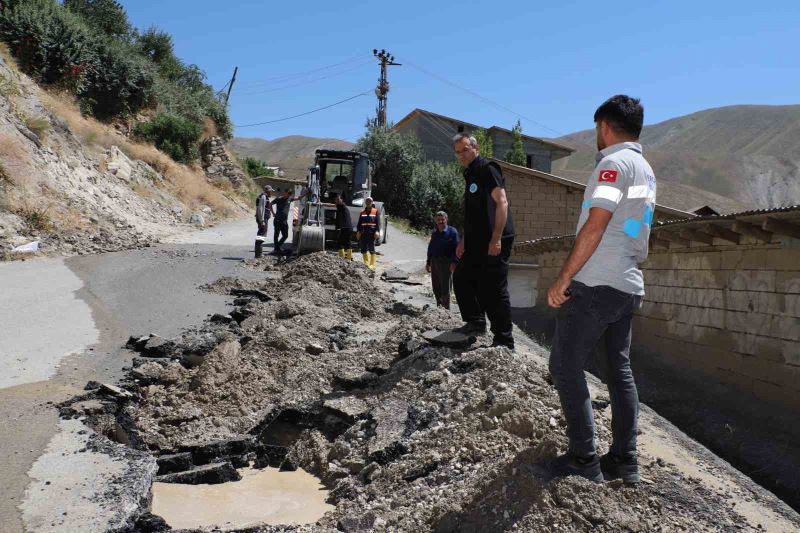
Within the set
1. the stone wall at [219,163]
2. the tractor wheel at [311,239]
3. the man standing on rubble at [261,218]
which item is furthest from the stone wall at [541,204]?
the stone wall at [219,163]

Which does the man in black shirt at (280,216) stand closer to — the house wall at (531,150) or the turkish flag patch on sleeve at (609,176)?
the turkish flag patch on sleeve at (609,176)

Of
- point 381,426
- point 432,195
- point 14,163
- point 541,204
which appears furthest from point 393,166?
point 381,426

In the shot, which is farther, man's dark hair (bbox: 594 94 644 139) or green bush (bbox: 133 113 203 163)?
green bush (bbox: 133 113 203 163)

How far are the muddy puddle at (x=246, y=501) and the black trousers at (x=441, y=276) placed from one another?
5.51 m

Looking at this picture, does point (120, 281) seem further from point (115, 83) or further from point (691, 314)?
point (115, 83)

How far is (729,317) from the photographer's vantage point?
1193cm

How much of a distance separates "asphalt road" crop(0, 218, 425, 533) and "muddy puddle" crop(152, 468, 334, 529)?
872 mm

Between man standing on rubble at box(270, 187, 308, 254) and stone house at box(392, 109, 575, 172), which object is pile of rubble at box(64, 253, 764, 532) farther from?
stone house at box(392, 109, 575, 172)

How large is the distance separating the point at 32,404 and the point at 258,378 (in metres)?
2.21

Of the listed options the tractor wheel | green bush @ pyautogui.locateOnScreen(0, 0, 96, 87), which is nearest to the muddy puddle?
the tractor wheel

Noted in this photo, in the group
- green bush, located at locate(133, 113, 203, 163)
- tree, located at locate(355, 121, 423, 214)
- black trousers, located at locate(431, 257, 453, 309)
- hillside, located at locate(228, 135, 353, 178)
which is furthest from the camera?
hillside, located at locate(228, 135, 353, 178)

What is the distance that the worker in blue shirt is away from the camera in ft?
34.9

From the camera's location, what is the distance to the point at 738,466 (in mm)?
9289

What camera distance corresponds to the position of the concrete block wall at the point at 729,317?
10.3 metres
